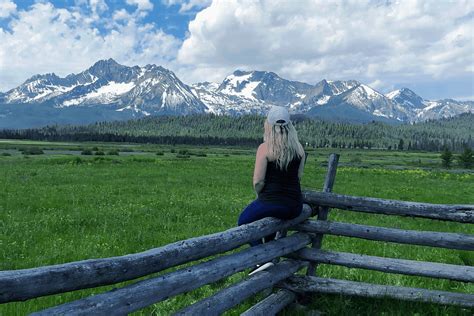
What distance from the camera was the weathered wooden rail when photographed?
→ 13.0 feet

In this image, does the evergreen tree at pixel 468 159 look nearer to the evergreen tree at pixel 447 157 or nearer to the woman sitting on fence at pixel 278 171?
the evergreen tree at pixel 447 157

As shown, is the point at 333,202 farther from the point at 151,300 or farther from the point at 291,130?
the point at 151,300

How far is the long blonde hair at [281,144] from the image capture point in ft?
25.3

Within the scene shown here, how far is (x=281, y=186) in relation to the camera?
7.89m

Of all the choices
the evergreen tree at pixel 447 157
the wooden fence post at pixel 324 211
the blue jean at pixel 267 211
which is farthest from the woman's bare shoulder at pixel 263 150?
the evergreen tree at pixel 447 157

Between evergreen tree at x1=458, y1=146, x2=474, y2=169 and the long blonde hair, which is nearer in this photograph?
the long blonde hair

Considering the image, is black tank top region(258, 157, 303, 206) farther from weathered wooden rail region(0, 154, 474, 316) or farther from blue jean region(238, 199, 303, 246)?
weathered wooden rail region(0, 154, 474, 316)

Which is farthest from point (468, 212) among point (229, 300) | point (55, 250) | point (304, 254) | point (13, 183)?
point (13, 183)

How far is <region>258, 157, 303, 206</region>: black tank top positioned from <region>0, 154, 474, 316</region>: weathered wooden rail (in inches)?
16.3

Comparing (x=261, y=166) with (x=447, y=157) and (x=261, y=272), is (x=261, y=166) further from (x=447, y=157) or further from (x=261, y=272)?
(x=447, y=157)

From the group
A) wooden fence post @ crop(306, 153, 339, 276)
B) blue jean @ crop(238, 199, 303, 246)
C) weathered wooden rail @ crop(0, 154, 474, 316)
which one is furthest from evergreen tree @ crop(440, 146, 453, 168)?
blue jean @ crop(238, 199, 303, 246)

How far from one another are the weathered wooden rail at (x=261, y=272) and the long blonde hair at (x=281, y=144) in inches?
42.8

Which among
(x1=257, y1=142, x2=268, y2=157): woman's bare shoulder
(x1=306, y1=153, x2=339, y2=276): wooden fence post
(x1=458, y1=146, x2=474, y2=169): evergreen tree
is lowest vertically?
(x1=458, y1=146, x2=474, y2=169): evergreen tree

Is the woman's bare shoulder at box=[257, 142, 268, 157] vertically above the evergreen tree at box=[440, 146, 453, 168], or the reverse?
the woman's bare shoulder at box=[257, 142, 268, 157]
